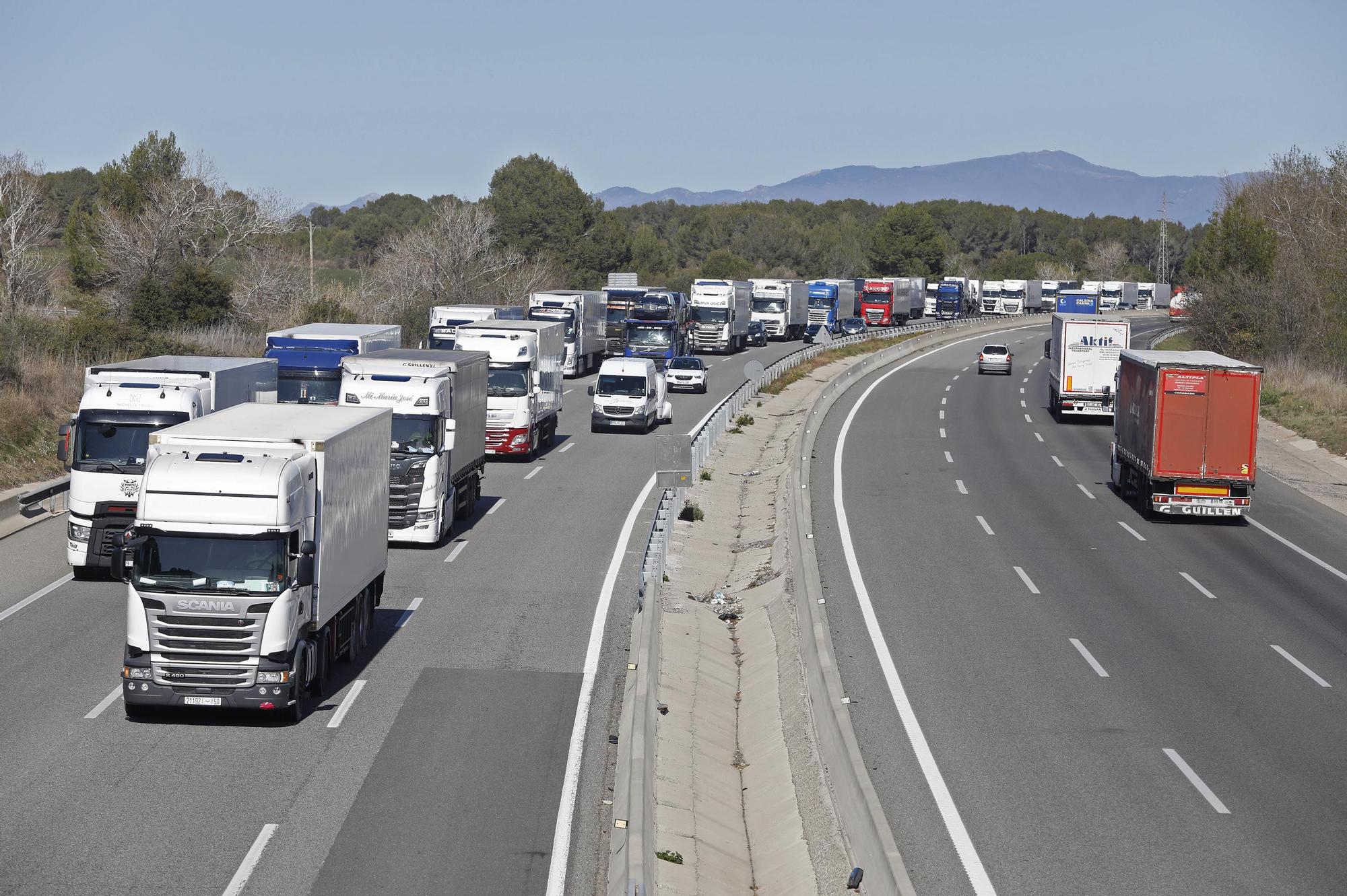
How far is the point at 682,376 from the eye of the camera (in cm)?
5612

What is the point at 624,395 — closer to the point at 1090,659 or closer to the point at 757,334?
the point at 1090,659

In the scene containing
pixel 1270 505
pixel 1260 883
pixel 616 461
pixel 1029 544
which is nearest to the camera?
pixel 1260 883

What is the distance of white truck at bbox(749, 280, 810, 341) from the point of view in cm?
8744

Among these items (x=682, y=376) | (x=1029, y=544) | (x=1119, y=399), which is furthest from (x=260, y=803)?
(x=682, y=376)

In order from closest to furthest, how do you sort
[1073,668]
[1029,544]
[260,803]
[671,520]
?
[260,803] → [1073,668] → [671,520] → [1029,544]

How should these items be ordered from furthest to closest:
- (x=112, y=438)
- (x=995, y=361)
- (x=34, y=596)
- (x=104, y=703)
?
(x=995, y=361), (x=112, y=438), (x=34, y=596), (x=104, y=703)

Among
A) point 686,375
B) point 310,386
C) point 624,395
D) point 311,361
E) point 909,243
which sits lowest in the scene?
point 686,375

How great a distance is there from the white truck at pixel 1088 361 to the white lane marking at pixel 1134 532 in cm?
1841

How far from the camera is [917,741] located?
14.9 meters

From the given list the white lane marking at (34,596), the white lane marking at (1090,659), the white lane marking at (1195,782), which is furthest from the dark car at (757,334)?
the white lane marking at (1195,782)

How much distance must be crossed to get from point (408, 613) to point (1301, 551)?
1816cm

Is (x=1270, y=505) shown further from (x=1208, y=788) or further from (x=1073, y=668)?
(x=1208, y=788)

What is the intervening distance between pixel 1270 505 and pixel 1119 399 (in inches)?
174

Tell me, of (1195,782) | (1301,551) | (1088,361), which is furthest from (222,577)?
(1088,361)
